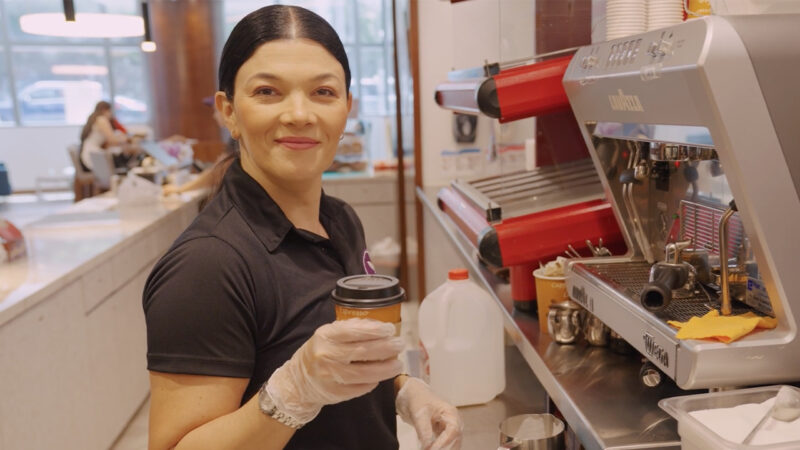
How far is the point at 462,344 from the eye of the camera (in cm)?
204

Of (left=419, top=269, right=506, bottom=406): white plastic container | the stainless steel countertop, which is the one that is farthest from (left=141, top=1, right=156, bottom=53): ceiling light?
the stainless steel countertop

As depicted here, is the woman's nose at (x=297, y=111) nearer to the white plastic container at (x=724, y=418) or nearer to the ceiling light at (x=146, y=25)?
the white plastic container at (x=724, y=418)

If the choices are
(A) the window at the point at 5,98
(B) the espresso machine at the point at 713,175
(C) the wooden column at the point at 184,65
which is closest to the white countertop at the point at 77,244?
(B) the espresso machine at the point at 713,175

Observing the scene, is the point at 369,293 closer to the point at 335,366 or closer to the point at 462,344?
the point at 335,366

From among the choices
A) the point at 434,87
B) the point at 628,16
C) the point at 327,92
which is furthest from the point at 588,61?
the point at 434,87

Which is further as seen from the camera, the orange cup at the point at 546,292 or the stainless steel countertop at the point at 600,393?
the orange cup at the point at 546,292

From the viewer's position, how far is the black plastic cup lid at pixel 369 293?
978 millimetres

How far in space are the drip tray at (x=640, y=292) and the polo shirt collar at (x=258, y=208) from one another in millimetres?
690

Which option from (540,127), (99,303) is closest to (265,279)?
(540,127)

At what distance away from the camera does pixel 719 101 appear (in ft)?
3.21

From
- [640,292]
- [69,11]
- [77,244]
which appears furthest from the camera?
[69,11]

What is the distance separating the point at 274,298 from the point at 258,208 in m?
0.18

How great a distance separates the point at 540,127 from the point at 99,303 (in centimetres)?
229

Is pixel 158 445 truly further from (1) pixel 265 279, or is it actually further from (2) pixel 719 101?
(2) pixel 719 101
